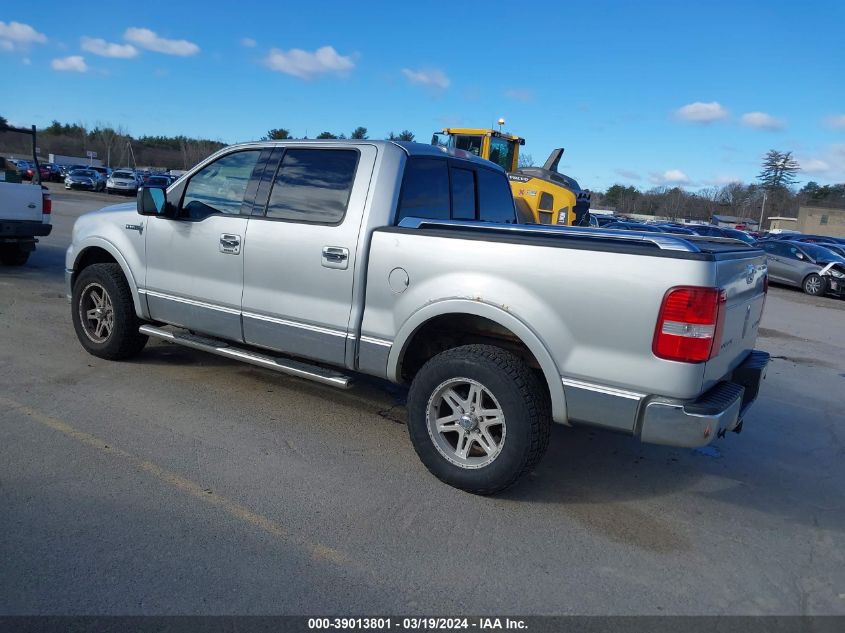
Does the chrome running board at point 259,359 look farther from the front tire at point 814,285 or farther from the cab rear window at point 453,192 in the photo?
the front tire at point 814,285

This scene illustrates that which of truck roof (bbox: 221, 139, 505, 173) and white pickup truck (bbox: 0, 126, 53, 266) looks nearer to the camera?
truck roof (bbox: 221, 139, 505, 173)

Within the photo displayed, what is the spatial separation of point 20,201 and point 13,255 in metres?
1.45

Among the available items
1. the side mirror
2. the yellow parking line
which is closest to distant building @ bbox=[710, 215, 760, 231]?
the side mirror

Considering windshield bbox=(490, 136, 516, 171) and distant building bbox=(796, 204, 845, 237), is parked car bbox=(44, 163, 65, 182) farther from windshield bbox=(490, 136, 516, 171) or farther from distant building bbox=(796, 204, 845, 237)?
distant building bbox=(796, 204, 845, 237)

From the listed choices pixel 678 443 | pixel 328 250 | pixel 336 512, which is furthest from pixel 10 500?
pixel 678 443

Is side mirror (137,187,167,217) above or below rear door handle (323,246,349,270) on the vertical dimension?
above

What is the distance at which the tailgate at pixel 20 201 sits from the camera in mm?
10008

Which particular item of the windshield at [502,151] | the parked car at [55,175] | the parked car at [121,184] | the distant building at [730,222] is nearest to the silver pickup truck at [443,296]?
the windshield at [502,151]

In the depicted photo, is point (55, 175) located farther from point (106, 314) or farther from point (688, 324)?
point (688, 324)

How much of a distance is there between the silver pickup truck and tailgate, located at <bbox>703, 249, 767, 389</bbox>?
2 cm

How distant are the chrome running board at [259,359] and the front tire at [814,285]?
1867 centimetres

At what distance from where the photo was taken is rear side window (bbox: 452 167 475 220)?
5312 millimetres

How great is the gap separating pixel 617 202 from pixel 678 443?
95.7 m

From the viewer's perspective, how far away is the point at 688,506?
4191 mm
